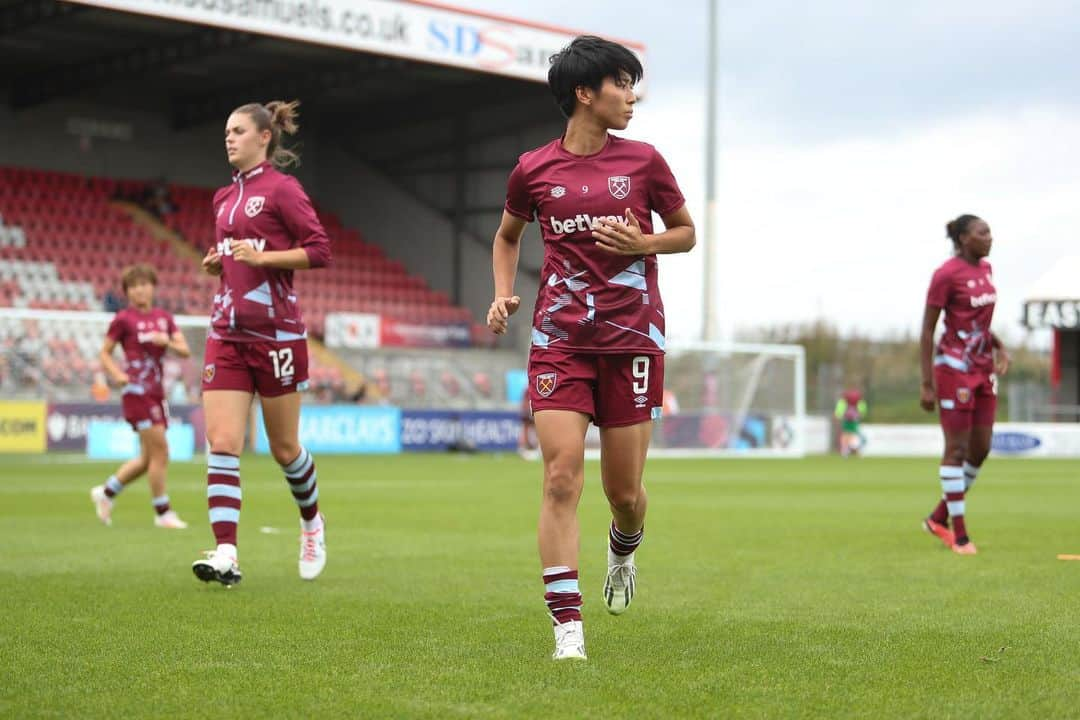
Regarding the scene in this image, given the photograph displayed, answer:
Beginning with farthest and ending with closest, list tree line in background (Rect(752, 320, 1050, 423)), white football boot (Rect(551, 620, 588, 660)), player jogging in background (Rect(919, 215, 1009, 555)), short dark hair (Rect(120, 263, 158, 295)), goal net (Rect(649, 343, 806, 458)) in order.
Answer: tree line in background (Rect(752, 320, 1050, 423)), goal net (Rect(649, 343, 806, 458)), short dark hair (Rect(120, 263, 158, 295)), player jogging in background (Rect(919, 215, 1009, 555)), white football boot (Rect(551, 620, 588, 660))

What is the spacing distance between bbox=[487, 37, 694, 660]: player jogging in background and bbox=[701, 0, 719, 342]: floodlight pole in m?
28.8

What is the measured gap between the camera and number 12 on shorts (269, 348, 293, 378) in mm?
7484

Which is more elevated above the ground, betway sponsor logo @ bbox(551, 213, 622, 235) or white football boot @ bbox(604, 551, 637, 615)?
betway sponsor logo @ bbox(551, 213, 622, 235)

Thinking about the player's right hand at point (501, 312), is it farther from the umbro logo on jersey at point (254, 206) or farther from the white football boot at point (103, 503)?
the white football boot at point (103, 503)

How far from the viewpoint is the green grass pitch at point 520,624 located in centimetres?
446

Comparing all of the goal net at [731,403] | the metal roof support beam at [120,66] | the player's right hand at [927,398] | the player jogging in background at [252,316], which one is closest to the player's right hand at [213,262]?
the player jogging in background at [252,316]

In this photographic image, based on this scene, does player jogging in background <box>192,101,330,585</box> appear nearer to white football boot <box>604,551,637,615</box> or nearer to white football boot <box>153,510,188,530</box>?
white football boot <box>604,551,637,615</box>

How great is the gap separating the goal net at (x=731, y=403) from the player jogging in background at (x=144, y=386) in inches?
884

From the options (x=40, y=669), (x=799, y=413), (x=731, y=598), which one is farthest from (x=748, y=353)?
(x=40, y=669)

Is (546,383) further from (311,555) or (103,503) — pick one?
(103,503)

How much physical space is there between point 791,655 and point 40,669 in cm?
266

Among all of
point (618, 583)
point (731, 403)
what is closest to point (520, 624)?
point (618, 583)

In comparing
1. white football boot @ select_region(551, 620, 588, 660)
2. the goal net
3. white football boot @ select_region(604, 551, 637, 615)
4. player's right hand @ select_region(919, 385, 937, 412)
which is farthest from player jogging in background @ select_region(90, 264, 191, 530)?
the goal net

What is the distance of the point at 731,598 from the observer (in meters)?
7.16
